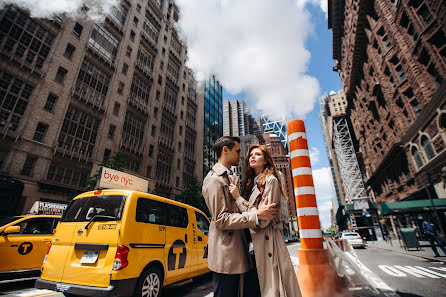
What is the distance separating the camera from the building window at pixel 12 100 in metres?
14.8

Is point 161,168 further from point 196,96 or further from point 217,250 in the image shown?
point 217,250

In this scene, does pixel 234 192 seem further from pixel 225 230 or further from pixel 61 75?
pixel 61 75


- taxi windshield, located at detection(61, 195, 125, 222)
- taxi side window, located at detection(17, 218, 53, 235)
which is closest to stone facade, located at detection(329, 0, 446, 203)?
taxi windshield, located at detection(61, 195, 125, 222)

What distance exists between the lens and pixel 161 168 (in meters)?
27.5

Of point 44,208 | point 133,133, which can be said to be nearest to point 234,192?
point 44,208

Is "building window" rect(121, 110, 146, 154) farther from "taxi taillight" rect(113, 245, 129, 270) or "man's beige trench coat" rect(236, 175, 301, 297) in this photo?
"man's beige trench coat" rect(236, 175, 301, 297)

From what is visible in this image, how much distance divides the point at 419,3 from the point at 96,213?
25.5 m

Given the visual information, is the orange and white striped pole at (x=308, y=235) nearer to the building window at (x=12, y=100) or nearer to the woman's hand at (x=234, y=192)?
the woman's hand at (x=234, y=192)

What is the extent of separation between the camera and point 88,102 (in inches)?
789

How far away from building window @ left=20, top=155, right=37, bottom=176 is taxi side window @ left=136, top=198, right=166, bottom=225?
16.4 metres

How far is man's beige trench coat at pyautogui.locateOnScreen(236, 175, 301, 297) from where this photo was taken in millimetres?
1718

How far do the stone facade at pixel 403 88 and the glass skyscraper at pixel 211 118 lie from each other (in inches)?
1097

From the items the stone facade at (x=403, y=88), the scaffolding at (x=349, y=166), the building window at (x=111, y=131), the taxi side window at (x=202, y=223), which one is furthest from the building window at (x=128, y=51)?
the scaffolding at (x=349, y=166)

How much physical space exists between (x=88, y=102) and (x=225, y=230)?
75.1 feet
